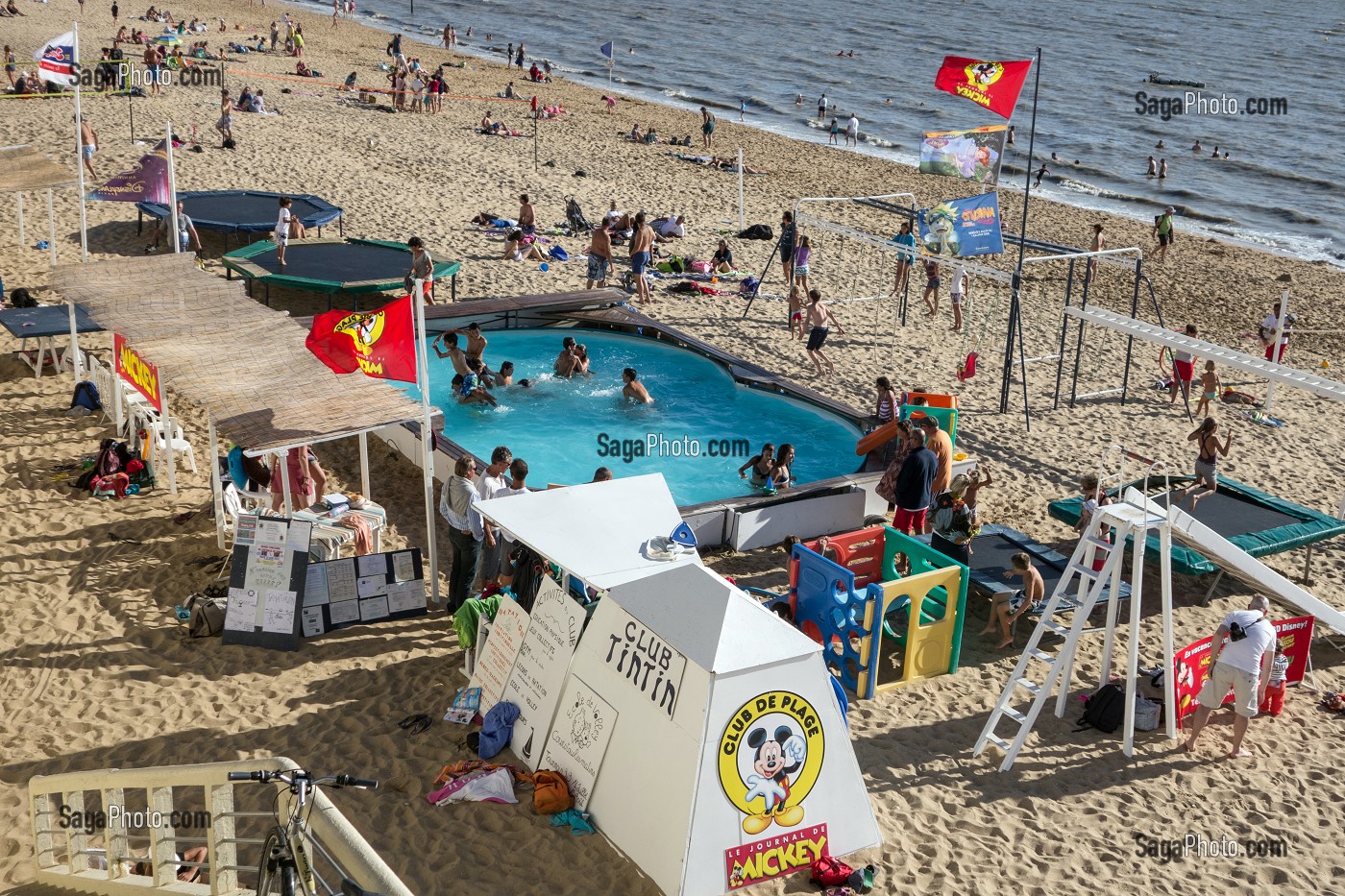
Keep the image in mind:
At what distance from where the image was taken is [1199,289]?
27.0 metres

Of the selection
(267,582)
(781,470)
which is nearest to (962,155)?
(781,470)

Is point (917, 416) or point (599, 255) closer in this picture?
point (917, 416)

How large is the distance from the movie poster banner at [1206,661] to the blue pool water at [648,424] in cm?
620

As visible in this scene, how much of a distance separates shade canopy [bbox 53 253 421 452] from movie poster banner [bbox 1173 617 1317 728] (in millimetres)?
7017

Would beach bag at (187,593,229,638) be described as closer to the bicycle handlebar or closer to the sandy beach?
the sandy beach

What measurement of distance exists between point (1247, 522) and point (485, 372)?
10.1 m

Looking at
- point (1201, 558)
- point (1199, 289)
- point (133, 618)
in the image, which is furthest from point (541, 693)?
point (1199, 289)

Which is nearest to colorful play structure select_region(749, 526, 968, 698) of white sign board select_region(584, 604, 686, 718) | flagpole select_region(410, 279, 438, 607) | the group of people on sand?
white sign board select_region(584, 604, 686, 718)

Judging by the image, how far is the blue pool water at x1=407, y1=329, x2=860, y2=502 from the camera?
16.5 metres

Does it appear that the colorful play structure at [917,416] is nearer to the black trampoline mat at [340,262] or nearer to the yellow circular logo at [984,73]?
the yellow circular logo at [984,73]

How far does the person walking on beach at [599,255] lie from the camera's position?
21359mm

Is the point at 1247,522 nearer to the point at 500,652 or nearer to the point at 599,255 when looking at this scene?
the point at 500,652

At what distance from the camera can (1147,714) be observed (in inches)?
411

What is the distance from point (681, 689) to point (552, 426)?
10.1m
